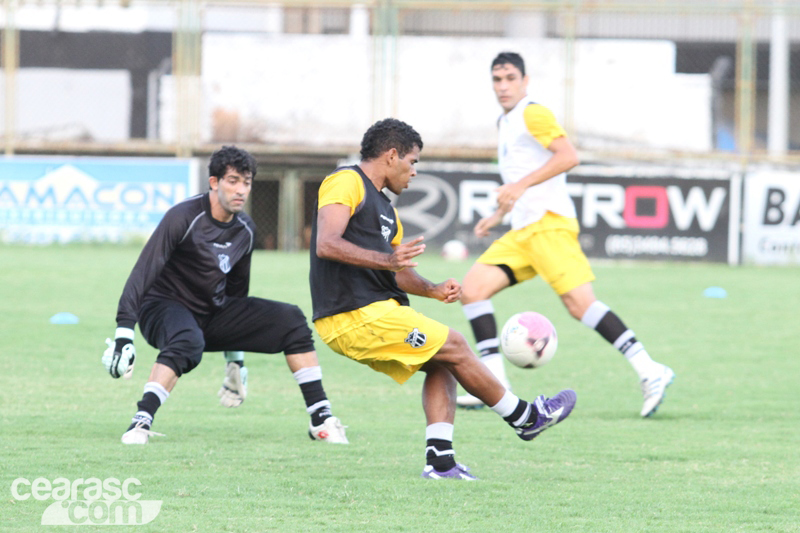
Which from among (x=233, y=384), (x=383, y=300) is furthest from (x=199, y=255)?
(x=383, y=300)

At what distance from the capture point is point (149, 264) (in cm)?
606

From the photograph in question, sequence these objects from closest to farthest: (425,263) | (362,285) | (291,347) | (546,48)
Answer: (362,285), (291,347), (425,263), (546,48)

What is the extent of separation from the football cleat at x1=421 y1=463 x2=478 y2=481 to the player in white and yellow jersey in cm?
217

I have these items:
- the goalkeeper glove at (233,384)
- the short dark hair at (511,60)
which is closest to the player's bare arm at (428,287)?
the goalkeeper glove at (233,384)

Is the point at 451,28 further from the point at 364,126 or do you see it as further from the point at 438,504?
the point at 438,504

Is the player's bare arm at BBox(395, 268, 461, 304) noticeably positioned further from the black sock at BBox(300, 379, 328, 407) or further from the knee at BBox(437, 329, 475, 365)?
the black sock at BBox(300, 379, 328, 407)

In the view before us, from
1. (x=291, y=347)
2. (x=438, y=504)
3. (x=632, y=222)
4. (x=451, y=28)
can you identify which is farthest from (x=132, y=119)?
(x=438, y=504)

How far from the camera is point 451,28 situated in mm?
25125

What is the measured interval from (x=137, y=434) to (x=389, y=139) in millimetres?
1947

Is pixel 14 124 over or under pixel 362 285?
over

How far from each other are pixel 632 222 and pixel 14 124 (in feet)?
39.7

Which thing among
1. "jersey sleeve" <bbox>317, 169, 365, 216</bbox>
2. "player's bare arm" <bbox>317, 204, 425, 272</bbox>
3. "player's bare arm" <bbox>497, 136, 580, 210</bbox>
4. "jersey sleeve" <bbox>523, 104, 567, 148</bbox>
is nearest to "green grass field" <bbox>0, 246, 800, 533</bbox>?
"player's bare arm" <bbox>317, 204, 425, 272</bbox>

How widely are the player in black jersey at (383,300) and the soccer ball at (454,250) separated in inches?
566

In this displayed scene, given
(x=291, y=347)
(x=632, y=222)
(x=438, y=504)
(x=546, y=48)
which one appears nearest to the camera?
(x=438, y=504)
